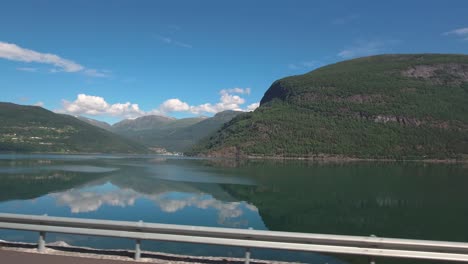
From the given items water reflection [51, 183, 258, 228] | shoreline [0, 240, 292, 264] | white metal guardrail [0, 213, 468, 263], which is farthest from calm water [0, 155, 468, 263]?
white metal guardrail [0, 213, 468, 263]

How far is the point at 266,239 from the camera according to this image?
34.6 feet

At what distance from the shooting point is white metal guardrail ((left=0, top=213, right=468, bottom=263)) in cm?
1001

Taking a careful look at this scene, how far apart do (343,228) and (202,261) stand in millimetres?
19671

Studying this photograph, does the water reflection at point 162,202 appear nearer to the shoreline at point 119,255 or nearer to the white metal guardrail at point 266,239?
the shoreline at point 119,255

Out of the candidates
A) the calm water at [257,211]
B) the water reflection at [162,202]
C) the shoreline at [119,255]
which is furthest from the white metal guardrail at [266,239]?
the water reflection at [162,202]

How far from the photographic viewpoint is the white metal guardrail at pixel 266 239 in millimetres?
10008

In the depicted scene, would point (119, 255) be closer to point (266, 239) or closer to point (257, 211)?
point (266, 239)

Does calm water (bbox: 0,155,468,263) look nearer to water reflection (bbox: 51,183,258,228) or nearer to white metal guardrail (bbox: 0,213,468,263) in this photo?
water reflection (bbox: 51,183,258,228)

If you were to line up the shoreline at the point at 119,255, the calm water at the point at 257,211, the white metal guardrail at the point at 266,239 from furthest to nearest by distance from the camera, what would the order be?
the calm water at the point at 257,211 < the shoreline at the point at 119,255 < the white metal guardrail at the point at 266,239

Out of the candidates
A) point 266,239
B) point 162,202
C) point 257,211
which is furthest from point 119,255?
point 162,202

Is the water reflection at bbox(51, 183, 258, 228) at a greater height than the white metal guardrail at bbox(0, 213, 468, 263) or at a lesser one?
lesser

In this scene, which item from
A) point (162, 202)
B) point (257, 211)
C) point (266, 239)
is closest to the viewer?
point (266, 239)

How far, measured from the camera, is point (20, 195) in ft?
133

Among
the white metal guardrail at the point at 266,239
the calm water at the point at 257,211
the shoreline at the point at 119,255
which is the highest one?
the white metal guardrail at the point at 266,239
